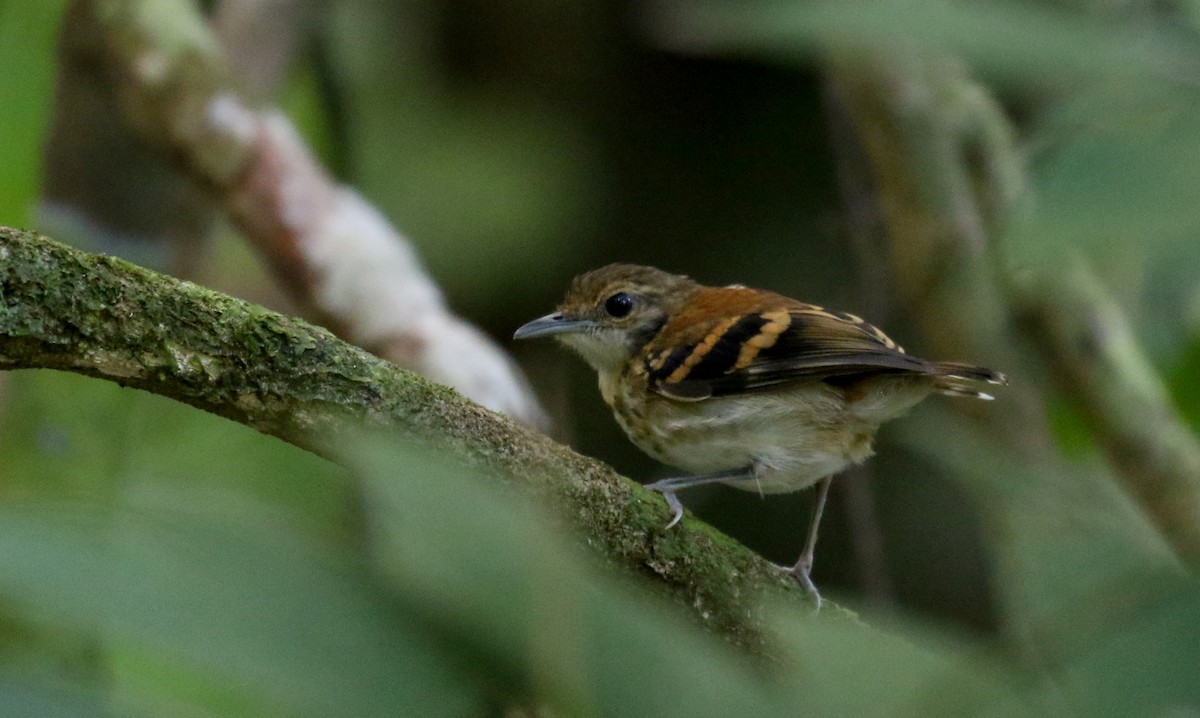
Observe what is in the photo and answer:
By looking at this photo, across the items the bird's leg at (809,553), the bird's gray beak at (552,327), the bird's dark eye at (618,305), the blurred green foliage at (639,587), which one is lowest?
the blurred green foliage at (639,587)


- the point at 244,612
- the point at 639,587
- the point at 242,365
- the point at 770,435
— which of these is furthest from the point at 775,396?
the point at 244,612

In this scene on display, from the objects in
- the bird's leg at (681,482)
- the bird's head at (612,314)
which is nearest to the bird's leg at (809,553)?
the bird's leg at (681,482)

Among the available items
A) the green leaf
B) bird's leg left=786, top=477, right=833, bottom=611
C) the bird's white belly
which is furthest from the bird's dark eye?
the green leaf

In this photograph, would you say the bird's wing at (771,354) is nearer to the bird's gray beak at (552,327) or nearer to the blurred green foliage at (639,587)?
the bird's gray beak at (552,327)

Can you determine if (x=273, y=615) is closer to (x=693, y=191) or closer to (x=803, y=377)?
(x=803, y=377)

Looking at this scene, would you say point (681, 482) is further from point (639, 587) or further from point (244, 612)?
point (244, 612)

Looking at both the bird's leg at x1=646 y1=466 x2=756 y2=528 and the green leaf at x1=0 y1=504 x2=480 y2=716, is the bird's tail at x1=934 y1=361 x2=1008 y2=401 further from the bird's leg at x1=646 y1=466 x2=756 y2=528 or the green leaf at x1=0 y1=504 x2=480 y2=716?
the green leaf at x1=0 y1=504 x2=480 y2=716
